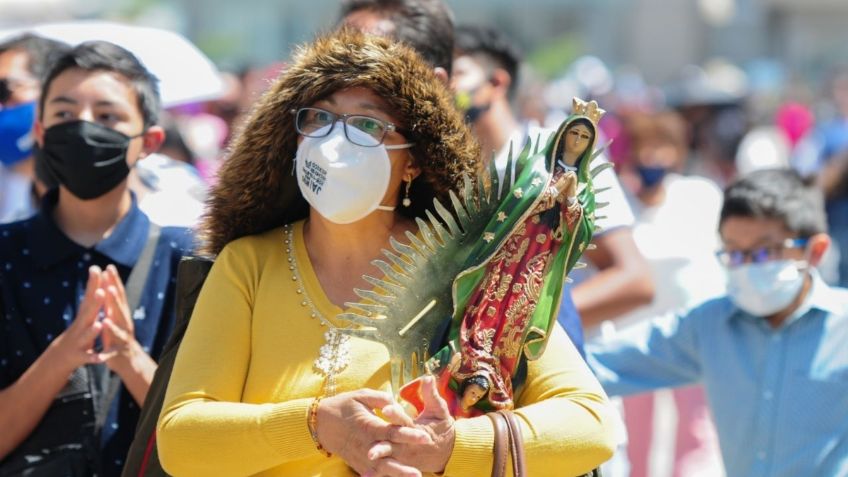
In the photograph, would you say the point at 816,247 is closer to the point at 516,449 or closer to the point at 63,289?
the point at 516,449

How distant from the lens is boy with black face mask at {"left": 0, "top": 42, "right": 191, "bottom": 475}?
12.1 ft

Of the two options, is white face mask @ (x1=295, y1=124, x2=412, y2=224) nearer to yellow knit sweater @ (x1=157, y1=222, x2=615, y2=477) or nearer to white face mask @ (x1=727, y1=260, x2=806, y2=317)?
yellow knit sweater @ (x1=157, y1=222, x2=615, y2=477)

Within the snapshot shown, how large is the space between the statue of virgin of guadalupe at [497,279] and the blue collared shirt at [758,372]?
1618 millimetres

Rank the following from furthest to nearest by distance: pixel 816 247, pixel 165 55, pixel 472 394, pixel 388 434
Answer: pixel 165 55 < pixel 816 247 < pixel 472 394 < pixel 388 434

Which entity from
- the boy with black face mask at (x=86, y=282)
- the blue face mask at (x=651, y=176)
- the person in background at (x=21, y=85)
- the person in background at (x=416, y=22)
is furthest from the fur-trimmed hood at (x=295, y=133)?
the blue face mask at (x=651, y=176)

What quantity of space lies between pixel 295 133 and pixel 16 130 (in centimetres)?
237

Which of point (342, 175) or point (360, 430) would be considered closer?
point (360, 430)

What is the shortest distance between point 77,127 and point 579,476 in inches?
70.5

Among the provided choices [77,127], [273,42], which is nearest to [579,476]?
[77,127]

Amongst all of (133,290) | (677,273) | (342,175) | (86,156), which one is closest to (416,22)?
(86,156)

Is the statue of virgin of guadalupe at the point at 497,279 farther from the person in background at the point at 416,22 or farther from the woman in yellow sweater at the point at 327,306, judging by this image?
the person in background at the point at 416,22

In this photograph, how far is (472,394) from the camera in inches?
114

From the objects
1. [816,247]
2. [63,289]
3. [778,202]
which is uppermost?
[778,202]

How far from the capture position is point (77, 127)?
3967 millimetres
